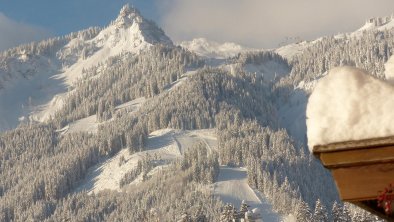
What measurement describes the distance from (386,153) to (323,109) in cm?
28

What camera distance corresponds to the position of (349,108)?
281 centimetres

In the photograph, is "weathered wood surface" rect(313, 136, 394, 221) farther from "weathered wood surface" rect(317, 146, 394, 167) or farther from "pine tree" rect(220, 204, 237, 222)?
"pine tree" rect(220, 204, 237, 222)

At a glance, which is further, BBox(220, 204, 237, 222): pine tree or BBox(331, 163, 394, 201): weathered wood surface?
BBox(220, 204, 237, 222): pine tree

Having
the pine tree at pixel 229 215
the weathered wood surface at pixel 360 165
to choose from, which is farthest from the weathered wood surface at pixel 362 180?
the pine tree at pixel 229 215

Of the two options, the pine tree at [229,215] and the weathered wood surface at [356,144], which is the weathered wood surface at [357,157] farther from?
the pine tree at [229,215]

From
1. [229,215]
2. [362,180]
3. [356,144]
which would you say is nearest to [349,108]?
[356,144]

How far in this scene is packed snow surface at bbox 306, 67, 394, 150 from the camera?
2771 millimetres

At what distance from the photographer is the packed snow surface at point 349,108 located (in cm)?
277

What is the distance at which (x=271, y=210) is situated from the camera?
19338 centimetres

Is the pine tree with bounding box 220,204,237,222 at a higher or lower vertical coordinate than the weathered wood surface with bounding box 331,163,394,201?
lower

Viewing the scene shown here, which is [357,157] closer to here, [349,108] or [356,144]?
[356,144]

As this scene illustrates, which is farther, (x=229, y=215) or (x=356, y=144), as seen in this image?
(x=229, y=215)

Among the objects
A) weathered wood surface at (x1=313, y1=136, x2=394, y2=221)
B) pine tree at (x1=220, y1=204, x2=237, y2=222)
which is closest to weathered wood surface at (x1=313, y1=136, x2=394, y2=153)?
weathered wood surface at (x1=313, y1=136, x2=394, y2=221)

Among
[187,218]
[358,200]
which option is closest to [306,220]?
[187,218]
